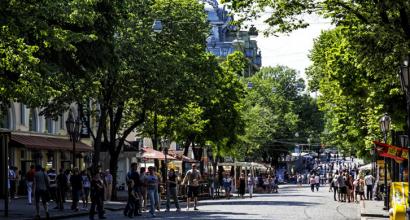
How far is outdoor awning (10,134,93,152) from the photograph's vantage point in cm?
4882

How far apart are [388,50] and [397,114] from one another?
1224cm

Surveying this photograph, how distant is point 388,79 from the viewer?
2823cm

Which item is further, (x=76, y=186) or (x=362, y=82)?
(x=362, y=82)

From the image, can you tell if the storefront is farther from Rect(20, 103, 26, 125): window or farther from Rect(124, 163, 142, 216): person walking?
Rect(124, 163, 142, 216): person walking

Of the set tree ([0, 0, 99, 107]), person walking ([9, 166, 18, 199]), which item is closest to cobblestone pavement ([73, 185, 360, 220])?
tree ([0, 0, 99, 107])

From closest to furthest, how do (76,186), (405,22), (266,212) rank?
(405,22)
(266,212)
(76,186)

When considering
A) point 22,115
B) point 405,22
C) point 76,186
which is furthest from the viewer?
point 22,115

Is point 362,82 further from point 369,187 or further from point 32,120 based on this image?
point 32,120

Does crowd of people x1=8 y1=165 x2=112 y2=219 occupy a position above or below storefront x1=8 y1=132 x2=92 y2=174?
below

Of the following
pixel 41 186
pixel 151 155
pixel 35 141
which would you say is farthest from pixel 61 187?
pixel 151 155

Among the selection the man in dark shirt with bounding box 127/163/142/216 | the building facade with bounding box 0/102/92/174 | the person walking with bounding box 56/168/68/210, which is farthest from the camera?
the building facade with bounding box 0/102/92/174

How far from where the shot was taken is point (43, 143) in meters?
52.4

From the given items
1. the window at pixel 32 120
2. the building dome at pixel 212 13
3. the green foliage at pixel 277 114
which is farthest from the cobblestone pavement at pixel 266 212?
the building dome at pixel 212 13

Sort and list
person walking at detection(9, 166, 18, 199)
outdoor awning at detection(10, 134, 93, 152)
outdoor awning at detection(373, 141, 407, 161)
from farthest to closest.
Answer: outdoor awning at detection(10, 134, 93, 152) → person walking at detection(9, 166, 18, 199) → outdoor awning at detection(373, 141, 407, 161)
